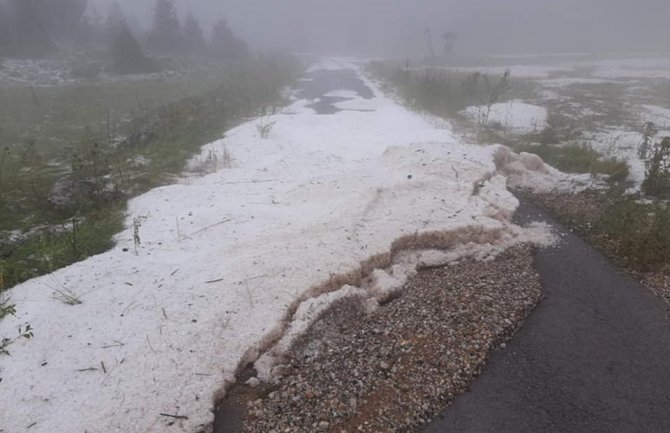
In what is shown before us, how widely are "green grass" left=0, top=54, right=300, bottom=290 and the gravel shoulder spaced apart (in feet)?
13.0

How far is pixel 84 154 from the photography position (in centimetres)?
1177

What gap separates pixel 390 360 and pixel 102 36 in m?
56.6

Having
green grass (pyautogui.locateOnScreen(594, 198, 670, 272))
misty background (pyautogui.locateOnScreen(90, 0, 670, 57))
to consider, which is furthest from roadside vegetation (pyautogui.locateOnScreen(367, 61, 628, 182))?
misty background (pyautogui.locateOnScreen(90, 0, 670, 57))

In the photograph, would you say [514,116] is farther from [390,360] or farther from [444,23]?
[444,23]

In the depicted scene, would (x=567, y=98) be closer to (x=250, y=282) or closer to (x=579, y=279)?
(x=579, y=279)

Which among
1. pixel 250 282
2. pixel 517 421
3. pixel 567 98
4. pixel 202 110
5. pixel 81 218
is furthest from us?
pixel 567 98

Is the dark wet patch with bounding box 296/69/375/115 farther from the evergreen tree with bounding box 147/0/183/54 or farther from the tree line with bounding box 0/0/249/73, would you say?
the evergreen tree with bounding box 147/0/183/54

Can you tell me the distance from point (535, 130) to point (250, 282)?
13.2 m

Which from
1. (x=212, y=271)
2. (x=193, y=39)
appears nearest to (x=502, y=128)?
(x=212, y=271)

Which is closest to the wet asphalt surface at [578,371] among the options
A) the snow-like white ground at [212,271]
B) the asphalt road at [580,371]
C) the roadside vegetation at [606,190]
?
the asphalt road at [580,371]

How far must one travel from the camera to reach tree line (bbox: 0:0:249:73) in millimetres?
33219

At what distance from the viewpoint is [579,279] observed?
6289 millimetres

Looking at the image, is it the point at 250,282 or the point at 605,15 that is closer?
the point at 250,282

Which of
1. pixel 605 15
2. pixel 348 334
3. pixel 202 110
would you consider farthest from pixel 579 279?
pixel 605 15
